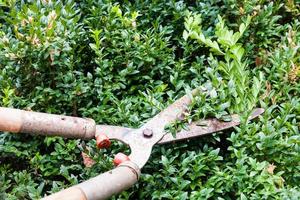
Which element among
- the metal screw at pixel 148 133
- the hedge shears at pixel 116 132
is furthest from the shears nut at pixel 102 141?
the metal screw at pixel 148 133

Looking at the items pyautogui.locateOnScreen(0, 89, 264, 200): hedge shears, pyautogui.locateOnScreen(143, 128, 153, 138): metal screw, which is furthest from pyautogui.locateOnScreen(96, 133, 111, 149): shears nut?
pyautogui.locateOnScreen(143, 128, 153, 138): metal screw

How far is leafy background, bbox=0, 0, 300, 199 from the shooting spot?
1918 millimetres

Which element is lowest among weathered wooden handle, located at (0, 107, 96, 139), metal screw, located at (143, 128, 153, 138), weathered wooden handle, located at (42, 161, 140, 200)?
weathered wooden handle, located at (42, 161, 140, 200)

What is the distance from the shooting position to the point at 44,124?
5.93 ft

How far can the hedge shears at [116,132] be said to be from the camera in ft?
5.38

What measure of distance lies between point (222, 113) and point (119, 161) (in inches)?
17.0

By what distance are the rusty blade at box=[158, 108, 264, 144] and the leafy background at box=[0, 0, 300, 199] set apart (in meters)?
0.03

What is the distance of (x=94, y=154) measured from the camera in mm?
1963

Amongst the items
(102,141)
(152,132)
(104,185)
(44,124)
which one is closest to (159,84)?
(152,132)

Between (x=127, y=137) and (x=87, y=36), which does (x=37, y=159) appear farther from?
(x=87, y=36)

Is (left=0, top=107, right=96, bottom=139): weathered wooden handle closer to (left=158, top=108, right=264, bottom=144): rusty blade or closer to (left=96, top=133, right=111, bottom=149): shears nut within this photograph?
(left=96, top=133, right=111, bottom=149): shears nut

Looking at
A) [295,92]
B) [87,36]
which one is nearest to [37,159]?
[87,36]

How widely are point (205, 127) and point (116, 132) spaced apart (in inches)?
12.3

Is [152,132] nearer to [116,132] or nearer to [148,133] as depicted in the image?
[148,133]
